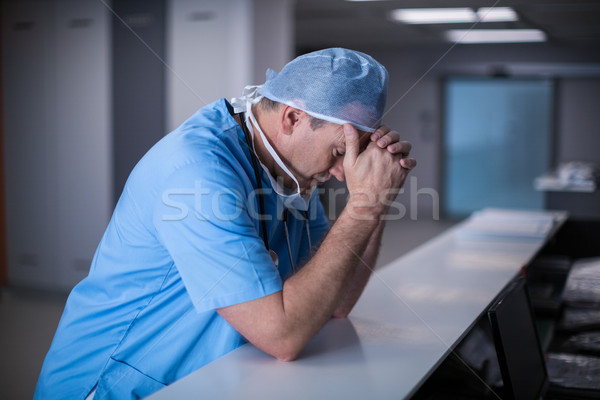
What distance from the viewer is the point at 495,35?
738 centimetres

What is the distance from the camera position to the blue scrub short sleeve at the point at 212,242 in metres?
1.08

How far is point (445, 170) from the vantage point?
8.85m

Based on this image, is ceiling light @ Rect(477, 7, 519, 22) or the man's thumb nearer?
the man's thumb

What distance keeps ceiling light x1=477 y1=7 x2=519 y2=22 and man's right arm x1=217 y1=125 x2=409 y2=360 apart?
419 centimetres

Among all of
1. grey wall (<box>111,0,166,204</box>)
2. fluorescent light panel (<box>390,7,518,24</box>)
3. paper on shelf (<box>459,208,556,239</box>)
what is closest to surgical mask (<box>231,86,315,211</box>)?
paper on shelf (<box>459,208,556,239</box>)

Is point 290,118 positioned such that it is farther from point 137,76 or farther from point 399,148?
point 137,76

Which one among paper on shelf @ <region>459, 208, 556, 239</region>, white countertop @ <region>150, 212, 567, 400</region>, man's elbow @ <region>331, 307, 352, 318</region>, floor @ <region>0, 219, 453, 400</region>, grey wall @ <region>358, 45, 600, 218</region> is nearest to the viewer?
white countertop @ <region>150, 212, 567, 400</region>

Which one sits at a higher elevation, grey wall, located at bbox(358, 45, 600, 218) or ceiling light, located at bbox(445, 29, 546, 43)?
ceiling light, located at bbox(445, 29, 546, 43)

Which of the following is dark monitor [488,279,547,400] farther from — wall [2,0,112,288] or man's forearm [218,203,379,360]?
wall [2,0,112,288]

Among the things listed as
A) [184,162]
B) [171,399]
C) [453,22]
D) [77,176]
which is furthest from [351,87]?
[453,22]

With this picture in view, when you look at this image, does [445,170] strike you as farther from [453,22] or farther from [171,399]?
[171,399]

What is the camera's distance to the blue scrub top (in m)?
1.09

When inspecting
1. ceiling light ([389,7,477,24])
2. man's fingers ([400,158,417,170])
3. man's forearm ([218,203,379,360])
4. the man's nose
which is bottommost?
man's forearm ([218,203,379,360])

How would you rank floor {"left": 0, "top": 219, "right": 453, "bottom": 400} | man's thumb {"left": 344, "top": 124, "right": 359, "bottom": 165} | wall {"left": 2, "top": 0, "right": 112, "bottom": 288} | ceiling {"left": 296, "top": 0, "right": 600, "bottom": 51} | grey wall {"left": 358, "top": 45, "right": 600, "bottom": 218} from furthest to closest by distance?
grey wall {"left": 358, "top": 45, "right": 600, "bottom": 218}
ceiling {"left": 296, "top": 0, "right": 600, "bottom": 51}
wall {"left": 2, "top": 0, "right": 112, "bottom": 288}
floor {"left": 0, "top": 219, "right": 453, "bottom": 400}
man's thumb {"left": 344, "top": 124, "right": 359, "bottom": 165}
